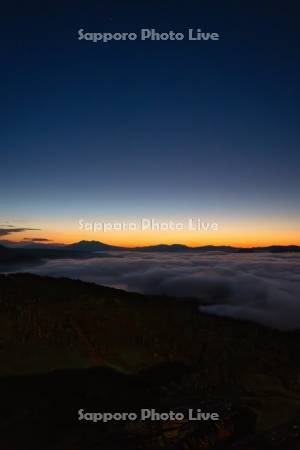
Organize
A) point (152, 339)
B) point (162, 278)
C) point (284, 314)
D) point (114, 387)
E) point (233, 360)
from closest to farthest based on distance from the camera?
point (114, 387) → point (233, 360) → point (152, 339) → point (284, 314) → point (162, 278)

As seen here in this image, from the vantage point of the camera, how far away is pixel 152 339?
57781 millimetres

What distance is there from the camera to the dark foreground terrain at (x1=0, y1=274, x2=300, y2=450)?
19.2 metres

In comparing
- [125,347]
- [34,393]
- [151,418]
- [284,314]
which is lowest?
[284,314]

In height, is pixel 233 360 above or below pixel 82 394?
below

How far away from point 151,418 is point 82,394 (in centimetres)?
1084

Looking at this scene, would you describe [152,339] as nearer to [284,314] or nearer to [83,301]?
[83,301]

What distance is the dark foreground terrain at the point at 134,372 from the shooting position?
63.0 feet

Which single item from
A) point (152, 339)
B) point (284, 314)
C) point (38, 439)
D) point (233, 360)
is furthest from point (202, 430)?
point (284, 314)

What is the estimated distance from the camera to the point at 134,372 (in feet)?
128

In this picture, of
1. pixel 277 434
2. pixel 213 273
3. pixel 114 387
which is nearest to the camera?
pixel 277 434

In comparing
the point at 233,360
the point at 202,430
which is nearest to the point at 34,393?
the point at 202,430

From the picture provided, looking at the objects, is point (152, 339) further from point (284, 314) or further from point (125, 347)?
point (284, 314)

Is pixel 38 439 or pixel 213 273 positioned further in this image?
pixel 213 273

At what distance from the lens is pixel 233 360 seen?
5000 centimetres
